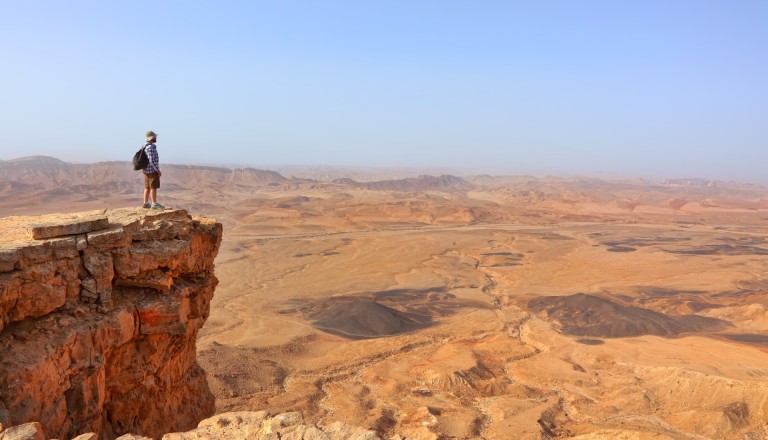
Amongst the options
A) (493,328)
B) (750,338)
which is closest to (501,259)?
(493,328)

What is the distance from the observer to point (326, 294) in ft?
98.8

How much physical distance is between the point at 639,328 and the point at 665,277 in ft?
46.7

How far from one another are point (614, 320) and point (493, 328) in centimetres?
599

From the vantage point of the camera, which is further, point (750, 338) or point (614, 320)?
point (614, 320)

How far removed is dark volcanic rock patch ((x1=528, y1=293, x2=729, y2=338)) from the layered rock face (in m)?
20.0

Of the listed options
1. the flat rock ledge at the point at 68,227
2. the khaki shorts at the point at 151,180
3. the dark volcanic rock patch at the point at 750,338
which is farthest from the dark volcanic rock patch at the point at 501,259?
the flat rock ledge at the point at 68,227

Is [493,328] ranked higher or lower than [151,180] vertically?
lower

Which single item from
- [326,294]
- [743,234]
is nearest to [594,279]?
[326,294]

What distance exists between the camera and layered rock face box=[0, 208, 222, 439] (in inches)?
229

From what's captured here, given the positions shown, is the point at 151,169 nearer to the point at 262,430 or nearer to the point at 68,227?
the point at 68,227

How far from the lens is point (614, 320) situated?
24.7m

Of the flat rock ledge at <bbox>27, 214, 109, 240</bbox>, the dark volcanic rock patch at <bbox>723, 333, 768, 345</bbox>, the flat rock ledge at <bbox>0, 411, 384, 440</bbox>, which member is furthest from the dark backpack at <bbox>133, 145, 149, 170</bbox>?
the dark volcanic rock patch at <bbox>723, 333, 768, 345</bbox>

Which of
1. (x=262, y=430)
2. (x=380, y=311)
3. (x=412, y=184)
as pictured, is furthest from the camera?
(x=412, y=184)

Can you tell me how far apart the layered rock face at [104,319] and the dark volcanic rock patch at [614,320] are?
786 inches
